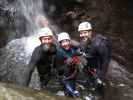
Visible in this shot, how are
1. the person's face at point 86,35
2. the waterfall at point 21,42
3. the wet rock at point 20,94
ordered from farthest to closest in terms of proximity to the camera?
the waterfall at point 21,42 → the person's face at point 86,35 → the wet rock at point 20,94

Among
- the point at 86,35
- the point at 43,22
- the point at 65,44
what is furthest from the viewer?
the point at 43,22

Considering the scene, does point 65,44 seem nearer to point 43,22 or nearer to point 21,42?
point 21,42

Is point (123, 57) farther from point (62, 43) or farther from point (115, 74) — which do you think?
point (62, 43)

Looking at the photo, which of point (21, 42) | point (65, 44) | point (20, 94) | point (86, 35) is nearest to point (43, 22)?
point (21, 42)

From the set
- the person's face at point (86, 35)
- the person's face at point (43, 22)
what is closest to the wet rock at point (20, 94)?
the person's face at point (86, 35)

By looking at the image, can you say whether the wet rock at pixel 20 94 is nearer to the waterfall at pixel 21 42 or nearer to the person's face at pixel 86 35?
the person's face at pixel 86 35

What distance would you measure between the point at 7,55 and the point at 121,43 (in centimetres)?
359

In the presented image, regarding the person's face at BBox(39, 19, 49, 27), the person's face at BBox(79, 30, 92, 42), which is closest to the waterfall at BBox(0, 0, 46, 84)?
the person's face at BBox(39, 19, 49, 27)

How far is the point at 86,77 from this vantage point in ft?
26.1

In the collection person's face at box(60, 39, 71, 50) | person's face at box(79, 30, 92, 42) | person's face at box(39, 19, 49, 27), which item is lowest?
person's face at box(60, 39, 71, 50)

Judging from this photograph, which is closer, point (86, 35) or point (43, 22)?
point (86, 35)

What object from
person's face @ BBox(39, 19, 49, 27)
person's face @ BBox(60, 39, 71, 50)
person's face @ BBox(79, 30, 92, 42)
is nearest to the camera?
person's face @ BBox(60, 39, 71, 50)

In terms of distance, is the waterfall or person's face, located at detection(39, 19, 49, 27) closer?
the waterfall

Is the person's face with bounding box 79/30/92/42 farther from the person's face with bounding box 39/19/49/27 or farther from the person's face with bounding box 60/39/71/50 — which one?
the person's face with bounding box 39/19/49/27
